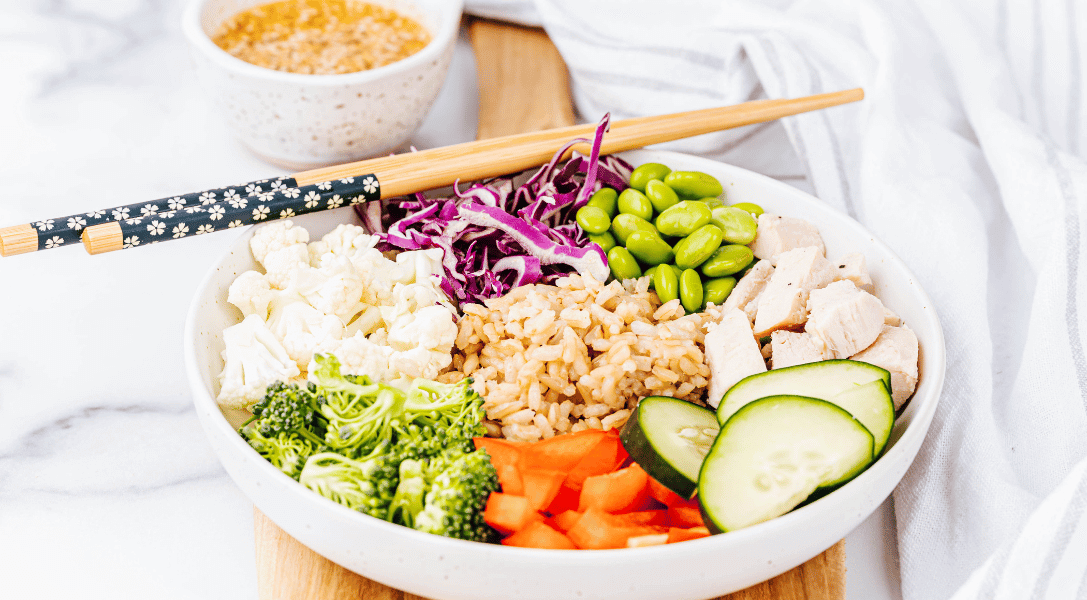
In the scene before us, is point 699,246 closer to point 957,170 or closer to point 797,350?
point 797,350

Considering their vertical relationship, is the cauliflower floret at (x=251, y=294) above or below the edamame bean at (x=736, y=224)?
below

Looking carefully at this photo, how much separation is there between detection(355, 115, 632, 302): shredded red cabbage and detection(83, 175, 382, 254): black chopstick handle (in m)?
0.13


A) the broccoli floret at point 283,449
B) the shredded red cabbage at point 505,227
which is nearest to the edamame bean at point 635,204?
the shredded red cabbage at point 505,227

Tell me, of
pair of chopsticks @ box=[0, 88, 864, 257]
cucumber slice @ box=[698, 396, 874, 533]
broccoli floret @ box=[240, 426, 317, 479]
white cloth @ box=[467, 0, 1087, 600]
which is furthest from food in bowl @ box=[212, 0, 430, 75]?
cucumber slice @ box=[698, 396, 874, 533]

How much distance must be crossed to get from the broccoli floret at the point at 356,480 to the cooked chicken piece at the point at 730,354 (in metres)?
0.73

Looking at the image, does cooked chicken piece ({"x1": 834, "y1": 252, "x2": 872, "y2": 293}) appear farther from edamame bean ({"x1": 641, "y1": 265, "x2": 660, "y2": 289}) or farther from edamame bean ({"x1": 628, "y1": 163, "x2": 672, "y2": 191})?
edamame bean ({"x1": 628, "y1": 163, "x2": 672, "y2": 191})

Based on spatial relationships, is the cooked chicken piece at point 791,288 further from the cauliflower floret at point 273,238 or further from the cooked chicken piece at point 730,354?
the cauliflower floret at point 273,238

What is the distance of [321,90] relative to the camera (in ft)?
8.43

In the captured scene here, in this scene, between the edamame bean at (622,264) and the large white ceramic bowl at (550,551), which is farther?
the edamame bean at (622,264)

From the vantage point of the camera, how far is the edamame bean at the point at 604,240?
226cm

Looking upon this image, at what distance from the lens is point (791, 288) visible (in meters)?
1.99

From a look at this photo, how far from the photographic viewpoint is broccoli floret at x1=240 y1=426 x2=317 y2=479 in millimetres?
1604

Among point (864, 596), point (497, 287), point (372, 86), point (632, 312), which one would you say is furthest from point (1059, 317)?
point (372, 86)

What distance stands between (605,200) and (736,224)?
37 cm
